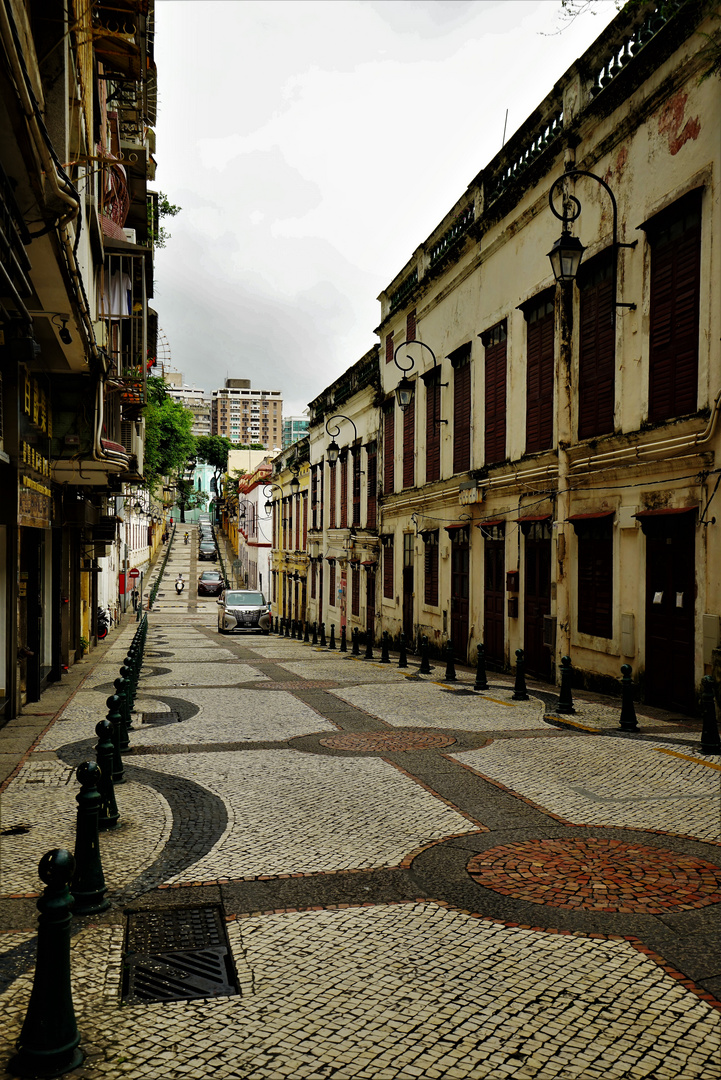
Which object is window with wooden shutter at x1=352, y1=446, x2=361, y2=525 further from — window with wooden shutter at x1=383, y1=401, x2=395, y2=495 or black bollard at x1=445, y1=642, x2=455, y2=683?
black bollard at x1=445, y1=642, x2=455, y2=683

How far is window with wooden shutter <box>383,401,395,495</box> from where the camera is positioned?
30094 mm

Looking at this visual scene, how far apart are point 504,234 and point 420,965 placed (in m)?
17.8

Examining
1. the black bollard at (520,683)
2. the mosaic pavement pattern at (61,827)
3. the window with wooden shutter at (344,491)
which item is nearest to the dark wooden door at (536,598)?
the black bollard at (520,683)

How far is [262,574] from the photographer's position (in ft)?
213

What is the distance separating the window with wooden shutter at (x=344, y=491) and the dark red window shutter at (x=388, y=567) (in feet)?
21.9

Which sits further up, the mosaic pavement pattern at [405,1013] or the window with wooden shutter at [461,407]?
the window with wooden shutter at [461,407]

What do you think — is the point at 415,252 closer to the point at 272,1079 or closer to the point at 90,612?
the point at 90,612

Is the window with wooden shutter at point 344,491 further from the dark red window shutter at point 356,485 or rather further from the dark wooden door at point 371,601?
the dark wooden door at point 371,601

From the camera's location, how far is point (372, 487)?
109 feet

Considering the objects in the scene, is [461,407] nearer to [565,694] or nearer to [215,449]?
[565,694]

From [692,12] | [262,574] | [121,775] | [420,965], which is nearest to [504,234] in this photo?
[692,12]

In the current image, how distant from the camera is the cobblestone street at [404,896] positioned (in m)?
3.95

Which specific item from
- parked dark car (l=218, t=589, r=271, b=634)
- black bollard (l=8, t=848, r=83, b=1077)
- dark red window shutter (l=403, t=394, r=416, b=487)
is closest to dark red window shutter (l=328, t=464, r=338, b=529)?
parked dark car (l=218, t=589, r=271, b=634)

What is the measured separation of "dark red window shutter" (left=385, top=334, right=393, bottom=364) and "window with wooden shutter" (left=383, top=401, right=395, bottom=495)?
5.10ft
